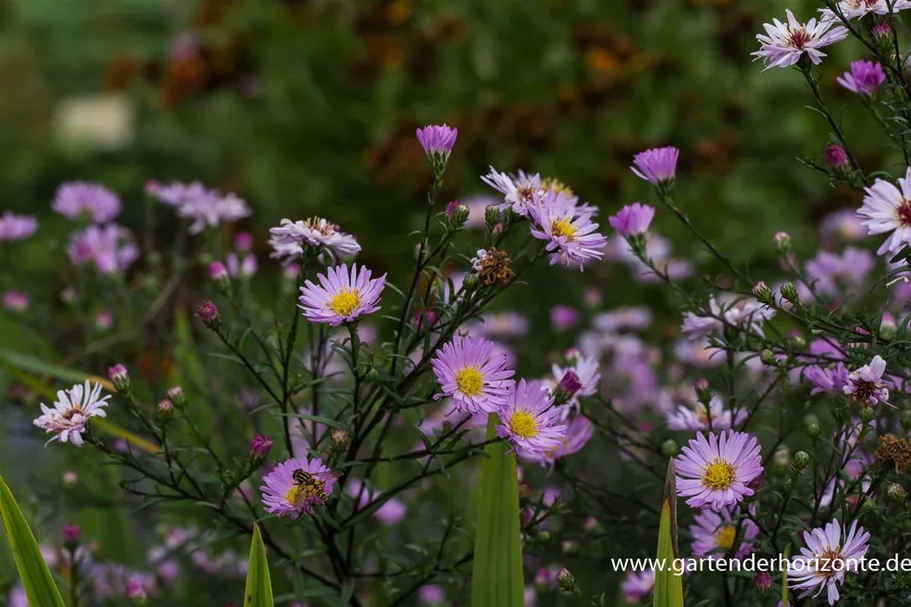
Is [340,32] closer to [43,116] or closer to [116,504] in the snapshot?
[116,504]

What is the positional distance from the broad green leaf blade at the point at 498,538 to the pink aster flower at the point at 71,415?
39 centimetres

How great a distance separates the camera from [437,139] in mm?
983

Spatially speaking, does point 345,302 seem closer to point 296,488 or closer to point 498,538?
point 296,488

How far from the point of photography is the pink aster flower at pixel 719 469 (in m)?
0.92

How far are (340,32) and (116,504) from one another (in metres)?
2.16

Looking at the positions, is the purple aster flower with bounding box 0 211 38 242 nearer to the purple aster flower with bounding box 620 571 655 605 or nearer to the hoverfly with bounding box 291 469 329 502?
the hoverfly with bounding box 291 469 329 502

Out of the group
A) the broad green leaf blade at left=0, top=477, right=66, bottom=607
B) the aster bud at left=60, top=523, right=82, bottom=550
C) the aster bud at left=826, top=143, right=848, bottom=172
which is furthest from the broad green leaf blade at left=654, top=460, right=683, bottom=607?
the aster bud at left=60, top=523, right=82, bottom=550

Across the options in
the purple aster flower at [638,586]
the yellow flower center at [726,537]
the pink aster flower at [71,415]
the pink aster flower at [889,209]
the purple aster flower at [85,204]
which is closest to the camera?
the pink aster flower at [889,209]

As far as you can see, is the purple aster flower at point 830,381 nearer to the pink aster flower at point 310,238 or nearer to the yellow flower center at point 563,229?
the yellow flower center at point 563,229

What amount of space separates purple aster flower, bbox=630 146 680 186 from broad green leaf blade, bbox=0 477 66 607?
29.1 inches

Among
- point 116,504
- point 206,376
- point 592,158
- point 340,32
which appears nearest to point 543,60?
point 592,158

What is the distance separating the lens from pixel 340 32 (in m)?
3.28

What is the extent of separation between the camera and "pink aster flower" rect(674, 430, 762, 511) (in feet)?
3.03

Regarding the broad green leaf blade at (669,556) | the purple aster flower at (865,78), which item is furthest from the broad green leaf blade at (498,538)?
the purple aster flower at (865,78)
